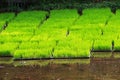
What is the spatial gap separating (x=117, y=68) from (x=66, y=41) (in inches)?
108

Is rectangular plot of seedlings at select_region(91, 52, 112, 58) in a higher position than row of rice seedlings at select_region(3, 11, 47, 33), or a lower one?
lower

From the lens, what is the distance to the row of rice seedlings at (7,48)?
16953 mm

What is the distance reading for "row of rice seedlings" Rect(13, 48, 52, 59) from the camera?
54.0ft

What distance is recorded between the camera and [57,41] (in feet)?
57.8

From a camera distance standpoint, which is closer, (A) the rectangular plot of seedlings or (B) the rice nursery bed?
(A) the rectangular plot of seedlings

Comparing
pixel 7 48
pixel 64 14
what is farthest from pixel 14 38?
pixel 64 14

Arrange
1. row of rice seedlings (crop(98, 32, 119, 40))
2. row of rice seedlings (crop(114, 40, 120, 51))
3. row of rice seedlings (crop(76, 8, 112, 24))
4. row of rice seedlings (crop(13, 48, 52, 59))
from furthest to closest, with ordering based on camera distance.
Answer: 1. row of rice seedlings (crop(76, 8, 112, 24))
2. row of rice seedlings (crop(98, 32, 119, 40))
3. row of rice seedlings (crop(114, 40, 120, 51))
4. row of rice seedlings (crop(13, 48, 52, 59))

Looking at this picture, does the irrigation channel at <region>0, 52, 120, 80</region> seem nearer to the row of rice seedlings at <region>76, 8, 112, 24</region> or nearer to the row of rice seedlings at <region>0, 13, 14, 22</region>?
the row of rice seedlings at <region>76, 8, 112, 24</region>

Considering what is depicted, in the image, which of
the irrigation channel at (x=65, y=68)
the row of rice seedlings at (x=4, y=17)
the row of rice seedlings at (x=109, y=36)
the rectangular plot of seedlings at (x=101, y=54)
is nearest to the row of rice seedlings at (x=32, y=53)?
the irrigation channel at (x=65, y=68)

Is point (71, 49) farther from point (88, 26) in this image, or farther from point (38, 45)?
point (88, 26)

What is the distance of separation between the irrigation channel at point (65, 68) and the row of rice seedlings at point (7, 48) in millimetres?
185

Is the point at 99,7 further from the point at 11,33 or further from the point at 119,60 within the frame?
the point at 119,60

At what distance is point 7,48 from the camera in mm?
17156

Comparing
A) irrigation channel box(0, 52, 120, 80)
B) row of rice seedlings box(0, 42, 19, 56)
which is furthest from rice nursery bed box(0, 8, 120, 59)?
irrigation channel box(0, 52, 120, 80)
